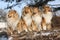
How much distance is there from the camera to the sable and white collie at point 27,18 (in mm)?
2093

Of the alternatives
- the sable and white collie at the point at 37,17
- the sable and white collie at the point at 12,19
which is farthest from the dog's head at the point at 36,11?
the sable and white collie at the point at 12,19

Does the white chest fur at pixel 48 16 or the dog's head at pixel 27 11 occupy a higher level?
the dog's head at pixel 27 11

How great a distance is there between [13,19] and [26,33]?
248 mm

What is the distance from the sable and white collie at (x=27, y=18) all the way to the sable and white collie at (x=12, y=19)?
0.27ft

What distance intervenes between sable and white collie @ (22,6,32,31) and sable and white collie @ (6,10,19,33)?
0.08 metres

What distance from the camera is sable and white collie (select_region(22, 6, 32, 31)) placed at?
209 cm

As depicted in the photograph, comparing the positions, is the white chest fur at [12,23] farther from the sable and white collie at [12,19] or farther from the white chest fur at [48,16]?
the white chest fur at [48,16]

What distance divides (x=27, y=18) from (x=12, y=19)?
18 centimetres

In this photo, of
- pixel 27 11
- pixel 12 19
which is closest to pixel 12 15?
pixel 12 19

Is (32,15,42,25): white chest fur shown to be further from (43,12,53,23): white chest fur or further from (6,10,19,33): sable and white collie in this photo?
(6,10,19,33): sable and white collie

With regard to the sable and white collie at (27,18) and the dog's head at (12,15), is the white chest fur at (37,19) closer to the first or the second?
A: the sable and white collie at (27,18)

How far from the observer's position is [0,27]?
2039 mm

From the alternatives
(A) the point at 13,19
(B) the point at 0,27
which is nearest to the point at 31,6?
(A) the point at 13,19

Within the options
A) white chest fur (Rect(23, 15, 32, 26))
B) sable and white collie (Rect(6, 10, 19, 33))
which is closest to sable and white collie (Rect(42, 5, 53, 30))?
white chest fur (Rect(23, 15, 32, 26))
